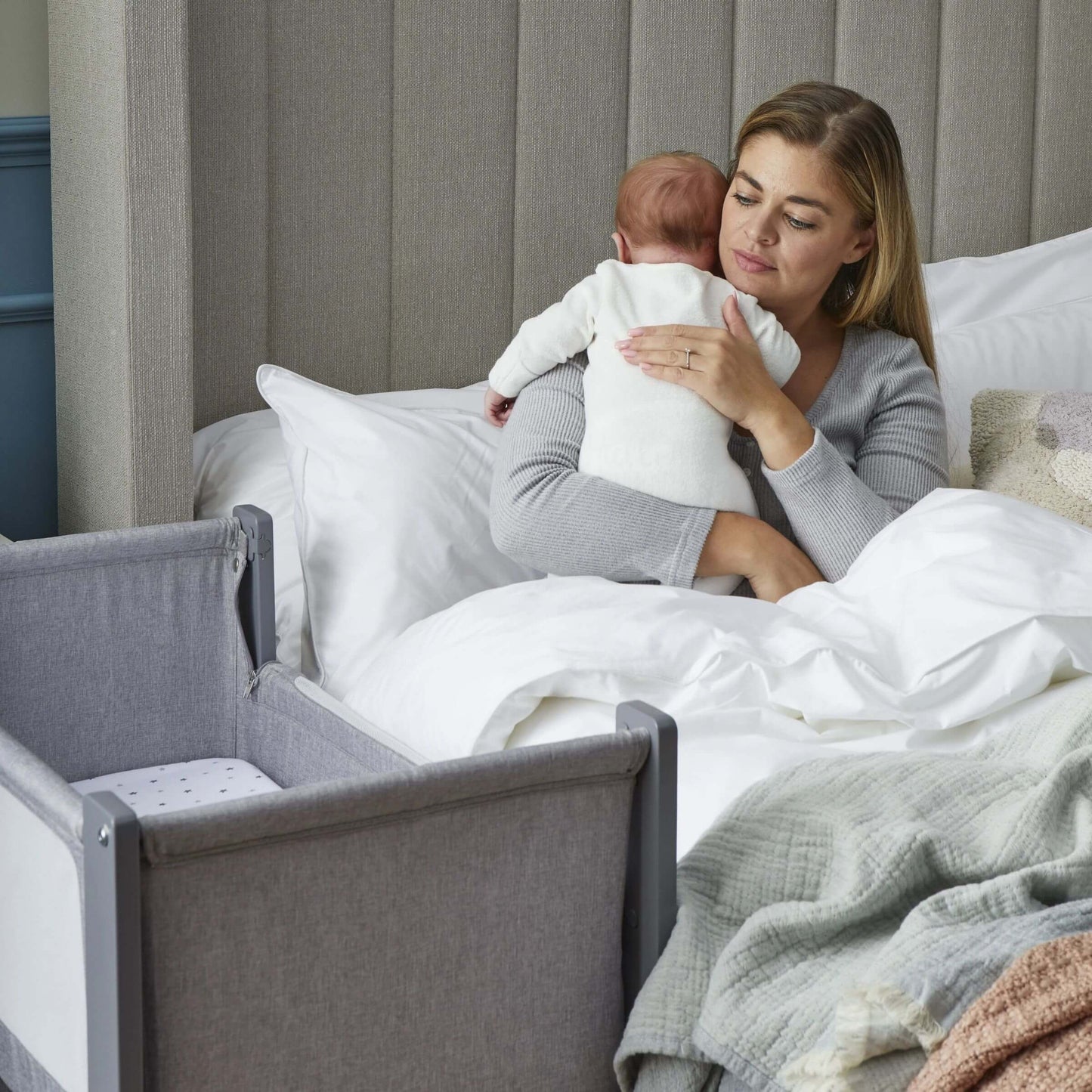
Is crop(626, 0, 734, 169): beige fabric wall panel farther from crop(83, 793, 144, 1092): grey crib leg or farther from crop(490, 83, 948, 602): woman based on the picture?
crop(83, 793, 144, 1092): grey crib leg

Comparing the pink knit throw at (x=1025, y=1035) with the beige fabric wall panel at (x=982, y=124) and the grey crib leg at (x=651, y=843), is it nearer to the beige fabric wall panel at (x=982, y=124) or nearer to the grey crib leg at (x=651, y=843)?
the grey crib leg at (x=651, y=843)

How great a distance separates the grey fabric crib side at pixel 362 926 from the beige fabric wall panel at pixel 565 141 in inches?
41.1

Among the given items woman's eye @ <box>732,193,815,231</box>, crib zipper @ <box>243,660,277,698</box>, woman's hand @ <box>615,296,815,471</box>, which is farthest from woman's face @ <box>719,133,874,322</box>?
crib zipper @ <box>243,660,277,698</box>

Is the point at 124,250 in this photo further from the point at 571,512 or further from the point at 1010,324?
the point at 1010,324

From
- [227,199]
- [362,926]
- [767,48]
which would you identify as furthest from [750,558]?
[767,48]

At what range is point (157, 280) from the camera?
152cm

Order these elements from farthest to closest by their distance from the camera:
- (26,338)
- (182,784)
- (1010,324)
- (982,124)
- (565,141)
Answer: (982,124) < (1010,324) < (565,141) < (26,338) < (182,784)

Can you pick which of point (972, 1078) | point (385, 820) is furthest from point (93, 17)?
point (972, 1078)

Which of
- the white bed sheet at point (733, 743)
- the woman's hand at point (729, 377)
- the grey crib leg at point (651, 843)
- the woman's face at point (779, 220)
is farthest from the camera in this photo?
the woman's face at point (779, 220)

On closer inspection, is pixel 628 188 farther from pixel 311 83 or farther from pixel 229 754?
pixel 229 754

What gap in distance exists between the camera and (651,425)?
1.40 metres

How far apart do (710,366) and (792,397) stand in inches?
8.0

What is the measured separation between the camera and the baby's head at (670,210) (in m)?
1.50

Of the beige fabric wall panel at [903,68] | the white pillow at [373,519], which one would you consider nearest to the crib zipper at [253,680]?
the white pillow at [373,519]
